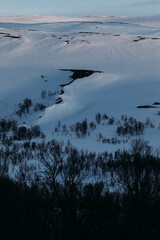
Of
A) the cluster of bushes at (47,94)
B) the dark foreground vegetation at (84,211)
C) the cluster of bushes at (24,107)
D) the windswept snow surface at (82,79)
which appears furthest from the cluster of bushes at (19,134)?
the cluster of bushes at (47,94)

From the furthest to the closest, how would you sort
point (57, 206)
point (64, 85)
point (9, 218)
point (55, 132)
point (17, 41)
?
point (17, 41), point (64, 85), point (55, 132), point (57, 206), point (9, 218)

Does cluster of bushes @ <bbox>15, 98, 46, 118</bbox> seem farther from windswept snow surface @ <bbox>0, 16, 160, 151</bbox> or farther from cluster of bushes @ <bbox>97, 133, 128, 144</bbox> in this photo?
cluster of bushes @ <bbox>97, 133, 128, 144</bbox>

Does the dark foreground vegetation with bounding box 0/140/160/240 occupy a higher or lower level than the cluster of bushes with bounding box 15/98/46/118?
lower

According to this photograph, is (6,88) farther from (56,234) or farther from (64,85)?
(56,234)

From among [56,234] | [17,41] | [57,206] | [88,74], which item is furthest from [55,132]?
[17,41]

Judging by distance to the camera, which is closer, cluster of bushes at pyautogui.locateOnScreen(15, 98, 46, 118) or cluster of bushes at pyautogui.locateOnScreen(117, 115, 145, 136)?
cluster of bushes at pyautogui.locateOnScreen(117, 115, 145, 136)

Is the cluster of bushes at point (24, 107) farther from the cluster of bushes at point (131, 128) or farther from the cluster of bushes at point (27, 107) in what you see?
the cluster of bushes at point (131, 128)

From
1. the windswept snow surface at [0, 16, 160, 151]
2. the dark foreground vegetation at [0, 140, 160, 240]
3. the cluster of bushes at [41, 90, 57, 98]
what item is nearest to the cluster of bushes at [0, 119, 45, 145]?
the windswept snow surface at [0, 16, 160, 151]

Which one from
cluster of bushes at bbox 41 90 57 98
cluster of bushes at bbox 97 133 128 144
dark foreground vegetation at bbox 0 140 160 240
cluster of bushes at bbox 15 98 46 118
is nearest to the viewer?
dark foreground vegetation at bbox 0 140 160 240
